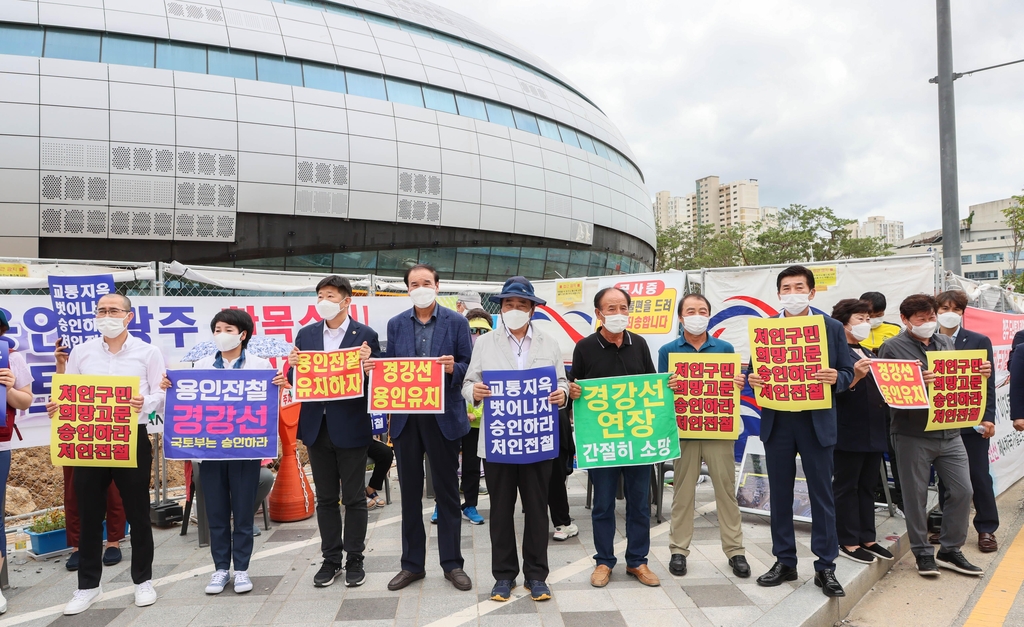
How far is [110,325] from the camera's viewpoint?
3.84 m

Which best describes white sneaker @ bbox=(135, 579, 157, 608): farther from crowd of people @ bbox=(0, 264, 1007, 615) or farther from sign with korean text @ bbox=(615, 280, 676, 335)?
sign with korean text @ bbox=(615, 280, 676, 335)

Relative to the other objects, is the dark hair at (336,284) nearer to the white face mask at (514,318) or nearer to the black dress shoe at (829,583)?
the white face mask at (514,318)

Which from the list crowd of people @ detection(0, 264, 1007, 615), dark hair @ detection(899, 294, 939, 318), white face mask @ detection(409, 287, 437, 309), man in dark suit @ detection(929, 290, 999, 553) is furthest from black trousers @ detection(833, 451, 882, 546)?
white face mask @ detection(409, 287, 437, 309)

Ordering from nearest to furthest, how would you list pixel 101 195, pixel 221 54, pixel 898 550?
pixel 898 550
pixel 101 195
pixel 221 54

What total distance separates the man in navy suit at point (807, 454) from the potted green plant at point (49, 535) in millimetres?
5744

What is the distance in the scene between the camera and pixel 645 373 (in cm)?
411

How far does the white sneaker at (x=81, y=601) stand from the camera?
12.0 ft

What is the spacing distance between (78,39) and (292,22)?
6.17 metres

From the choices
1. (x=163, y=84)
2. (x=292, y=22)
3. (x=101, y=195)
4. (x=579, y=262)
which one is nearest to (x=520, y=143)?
(x=579, y=262)

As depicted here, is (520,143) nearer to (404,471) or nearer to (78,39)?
(78,39)

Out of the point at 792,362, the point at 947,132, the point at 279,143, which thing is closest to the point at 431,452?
the point at 792,362

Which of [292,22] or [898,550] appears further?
[292,22]

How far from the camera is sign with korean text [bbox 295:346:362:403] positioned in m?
3.99

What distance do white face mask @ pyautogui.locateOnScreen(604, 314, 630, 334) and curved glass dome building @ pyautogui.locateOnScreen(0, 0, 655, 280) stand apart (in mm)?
16153
